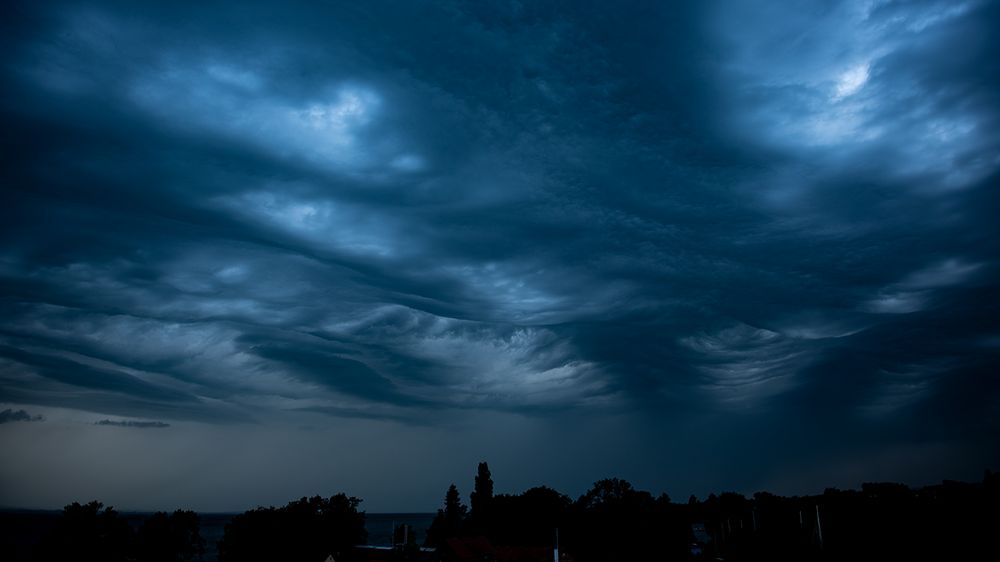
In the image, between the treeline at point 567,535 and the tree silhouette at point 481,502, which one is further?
the tree silhouette at point 481,502

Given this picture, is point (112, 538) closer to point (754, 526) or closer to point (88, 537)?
point (88, 537)

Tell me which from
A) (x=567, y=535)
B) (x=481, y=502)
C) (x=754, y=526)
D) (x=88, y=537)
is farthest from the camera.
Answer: (x=481, y=502)

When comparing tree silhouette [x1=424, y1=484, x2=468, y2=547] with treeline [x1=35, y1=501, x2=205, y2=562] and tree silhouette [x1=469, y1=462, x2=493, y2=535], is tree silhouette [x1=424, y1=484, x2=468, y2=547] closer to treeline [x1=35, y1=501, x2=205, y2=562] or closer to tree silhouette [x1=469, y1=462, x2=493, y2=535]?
tree silhouette [x1=469, y1=462, x2=493, y2=535]

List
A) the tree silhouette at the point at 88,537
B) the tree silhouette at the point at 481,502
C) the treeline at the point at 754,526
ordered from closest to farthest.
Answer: the tree silhouette at the point at 88,537
the treeline at the point at 754,526
the tree silhouette at the point at 481,502

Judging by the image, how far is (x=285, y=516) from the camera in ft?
288

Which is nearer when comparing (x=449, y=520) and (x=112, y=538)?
(x=112, y=538)

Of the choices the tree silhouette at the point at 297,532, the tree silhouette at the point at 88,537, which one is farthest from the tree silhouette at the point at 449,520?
the tree silhouette at the point at 88,537

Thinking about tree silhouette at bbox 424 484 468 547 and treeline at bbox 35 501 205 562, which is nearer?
treeline at bbox 35 501 205 562

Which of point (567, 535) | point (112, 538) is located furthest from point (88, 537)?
point (567, 535)

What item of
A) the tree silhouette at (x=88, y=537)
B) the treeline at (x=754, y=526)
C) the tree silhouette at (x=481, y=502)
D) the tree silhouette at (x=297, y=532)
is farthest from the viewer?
the tree silhouette at (x=481, y=502)

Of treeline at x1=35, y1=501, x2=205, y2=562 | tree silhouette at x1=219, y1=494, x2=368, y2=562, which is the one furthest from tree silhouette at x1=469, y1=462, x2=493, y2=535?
treeline at x1=35, y1=501, x2=205, y2=562

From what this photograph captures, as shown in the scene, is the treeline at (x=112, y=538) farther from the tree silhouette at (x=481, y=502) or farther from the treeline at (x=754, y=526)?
the tree silhouette at (x=481, y=502)

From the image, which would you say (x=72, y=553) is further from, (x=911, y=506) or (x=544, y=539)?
(x=911, y=506)

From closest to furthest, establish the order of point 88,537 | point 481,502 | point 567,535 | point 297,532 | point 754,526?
point 88,537 → point 297,532 → point 754,526 → point 567,535 → point 481,502
